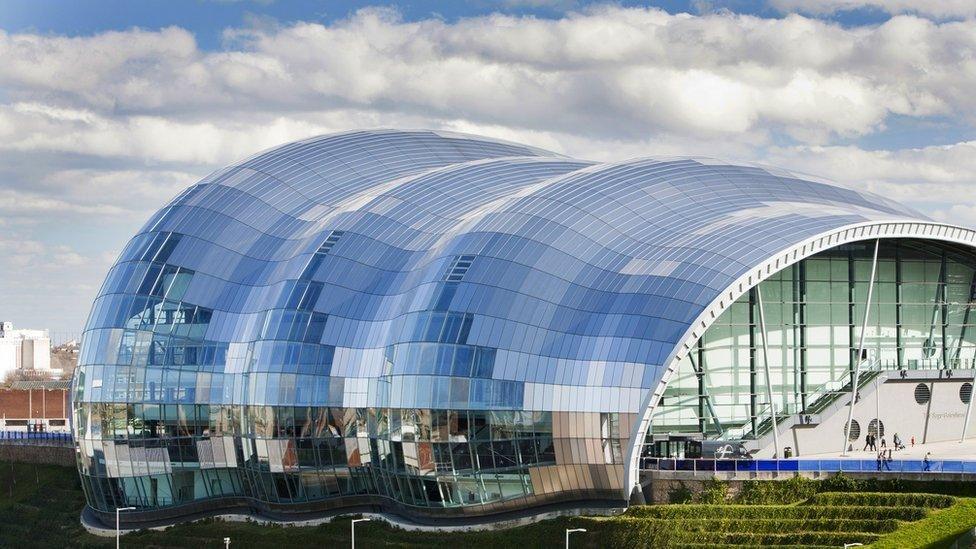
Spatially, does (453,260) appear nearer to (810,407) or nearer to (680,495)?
(680,495)

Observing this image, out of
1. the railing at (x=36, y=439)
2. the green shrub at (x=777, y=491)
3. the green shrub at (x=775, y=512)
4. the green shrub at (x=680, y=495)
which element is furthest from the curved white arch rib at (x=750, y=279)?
the railing at (x=36, y=439)

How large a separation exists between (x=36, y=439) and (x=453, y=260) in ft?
190

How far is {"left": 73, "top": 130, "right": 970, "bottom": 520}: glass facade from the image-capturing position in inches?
2906

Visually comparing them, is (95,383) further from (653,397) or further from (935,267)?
(935,267)

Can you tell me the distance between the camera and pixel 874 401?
8562 cm

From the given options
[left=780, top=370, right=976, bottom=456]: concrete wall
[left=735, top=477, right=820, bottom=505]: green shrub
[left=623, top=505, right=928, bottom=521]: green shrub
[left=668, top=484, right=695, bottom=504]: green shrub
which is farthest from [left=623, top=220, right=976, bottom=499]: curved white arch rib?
[left=780, top=370, right=976, bottom=456]: concrete wall

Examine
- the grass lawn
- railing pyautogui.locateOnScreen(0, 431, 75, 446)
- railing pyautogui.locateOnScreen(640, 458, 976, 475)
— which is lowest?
the grass lawn

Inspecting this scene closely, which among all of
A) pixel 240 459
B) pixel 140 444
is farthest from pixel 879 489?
pixel 140 444

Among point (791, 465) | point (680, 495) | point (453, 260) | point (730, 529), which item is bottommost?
point (730, 529)

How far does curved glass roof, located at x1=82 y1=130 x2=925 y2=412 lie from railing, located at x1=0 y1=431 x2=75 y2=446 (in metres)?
23.4

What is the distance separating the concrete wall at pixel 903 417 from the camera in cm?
8244

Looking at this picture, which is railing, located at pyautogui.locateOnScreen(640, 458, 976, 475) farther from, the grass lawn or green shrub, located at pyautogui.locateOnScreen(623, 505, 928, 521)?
green shrub, located at pyautogui.locateOnScreen(623, 505, 928, 521)

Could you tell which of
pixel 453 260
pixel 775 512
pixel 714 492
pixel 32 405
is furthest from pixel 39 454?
pixel 775 512

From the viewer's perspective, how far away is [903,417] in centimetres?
8638
